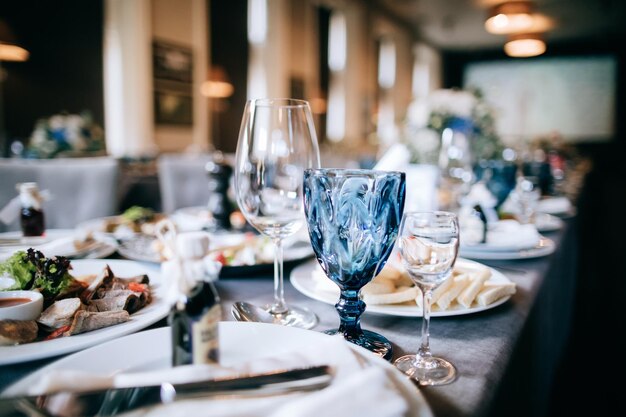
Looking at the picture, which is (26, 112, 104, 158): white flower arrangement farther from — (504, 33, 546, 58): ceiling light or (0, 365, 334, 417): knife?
(504, 33, 546, 58): ceiling light

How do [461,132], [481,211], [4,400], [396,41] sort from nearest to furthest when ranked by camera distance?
[4,400] → [481,211] → [461,132] → [396,41]

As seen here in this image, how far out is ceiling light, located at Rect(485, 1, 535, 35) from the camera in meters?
4.94

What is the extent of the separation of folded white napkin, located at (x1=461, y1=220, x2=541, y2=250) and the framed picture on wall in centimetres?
553

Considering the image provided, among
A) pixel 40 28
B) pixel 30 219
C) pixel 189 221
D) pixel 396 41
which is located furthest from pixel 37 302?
pixel 396 41

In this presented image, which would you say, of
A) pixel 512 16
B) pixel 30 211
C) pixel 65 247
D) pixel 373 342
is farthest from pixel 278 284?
pixel 512 16

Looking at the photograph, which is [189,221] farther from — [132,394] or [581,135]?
[581,135]

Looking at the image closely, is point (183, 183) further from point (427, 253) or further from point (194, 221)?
point (427, 253)

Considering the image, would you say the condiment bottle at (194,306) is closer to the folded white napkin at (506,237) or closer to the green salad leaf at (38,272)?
the green salad leaf at (38,272)

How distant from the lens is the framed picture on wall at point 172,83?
5.94m

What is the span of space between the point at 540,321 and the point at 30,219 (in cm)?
107

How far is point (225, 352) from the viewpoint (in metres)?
0.44

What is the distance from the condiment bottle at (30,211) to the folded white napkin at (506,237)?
92 centimetres

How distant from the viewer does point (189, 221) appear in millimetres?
1361

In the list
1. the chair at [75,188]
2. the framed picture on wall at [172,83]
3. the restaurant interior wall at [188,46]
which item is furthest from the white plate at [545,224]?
the framed picture on wall at [172,83]
